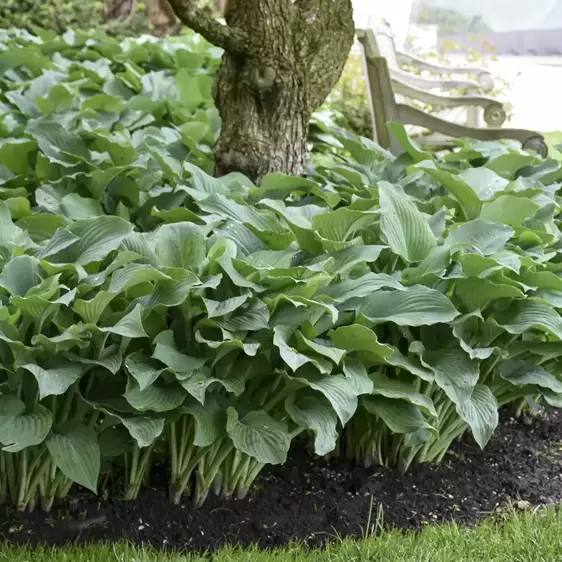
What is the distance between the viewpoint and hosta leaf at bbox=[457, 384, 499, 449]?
204cm

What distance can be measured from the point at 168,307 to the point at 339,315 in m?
0.48

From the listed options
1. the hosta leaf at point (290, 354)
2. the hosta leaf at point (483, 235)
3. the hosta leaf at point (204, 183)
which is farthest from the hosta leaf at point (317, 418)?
the hosta leaf at point (204, 183)

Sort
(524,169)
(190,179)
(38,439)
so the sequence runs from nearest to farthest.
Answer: (38,439) < (190,179) < (524,169)

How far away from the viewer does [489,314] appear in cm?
227

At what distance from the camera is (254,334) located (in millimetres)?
1992

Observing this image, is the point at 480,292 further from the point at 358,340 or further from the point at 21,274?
the point at 21,274

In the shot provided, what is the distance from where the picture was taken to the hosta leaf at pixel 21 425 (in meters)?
1.75

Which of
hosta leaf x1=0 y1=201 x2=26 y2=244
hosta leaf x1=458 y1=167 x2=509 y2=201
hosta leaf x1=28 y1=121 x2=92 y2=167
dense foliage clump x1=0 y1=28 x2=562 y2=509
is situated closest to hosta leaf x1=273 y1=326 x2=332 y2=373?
dense foliage clump x1=0 y1=28 x2=562 y2=509

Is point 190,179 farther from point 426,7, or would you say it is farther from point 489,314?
point 426,7

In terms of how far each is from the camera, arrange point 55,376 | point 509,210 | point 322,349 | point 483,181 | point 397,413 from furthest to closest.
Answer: point 483,181 → point 509,210 → point 397,413 → point 322,349 → point 55,376

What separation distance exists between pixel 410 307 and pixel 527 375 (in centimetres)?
48

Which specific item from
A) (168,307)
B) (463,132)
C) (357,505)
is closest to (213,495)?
(357,505)

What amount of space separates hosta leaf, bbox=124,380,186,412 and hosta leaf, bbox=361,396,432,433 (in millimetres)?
554

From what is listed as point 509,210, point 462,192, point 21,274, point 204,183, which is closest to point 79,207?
point 204,183
